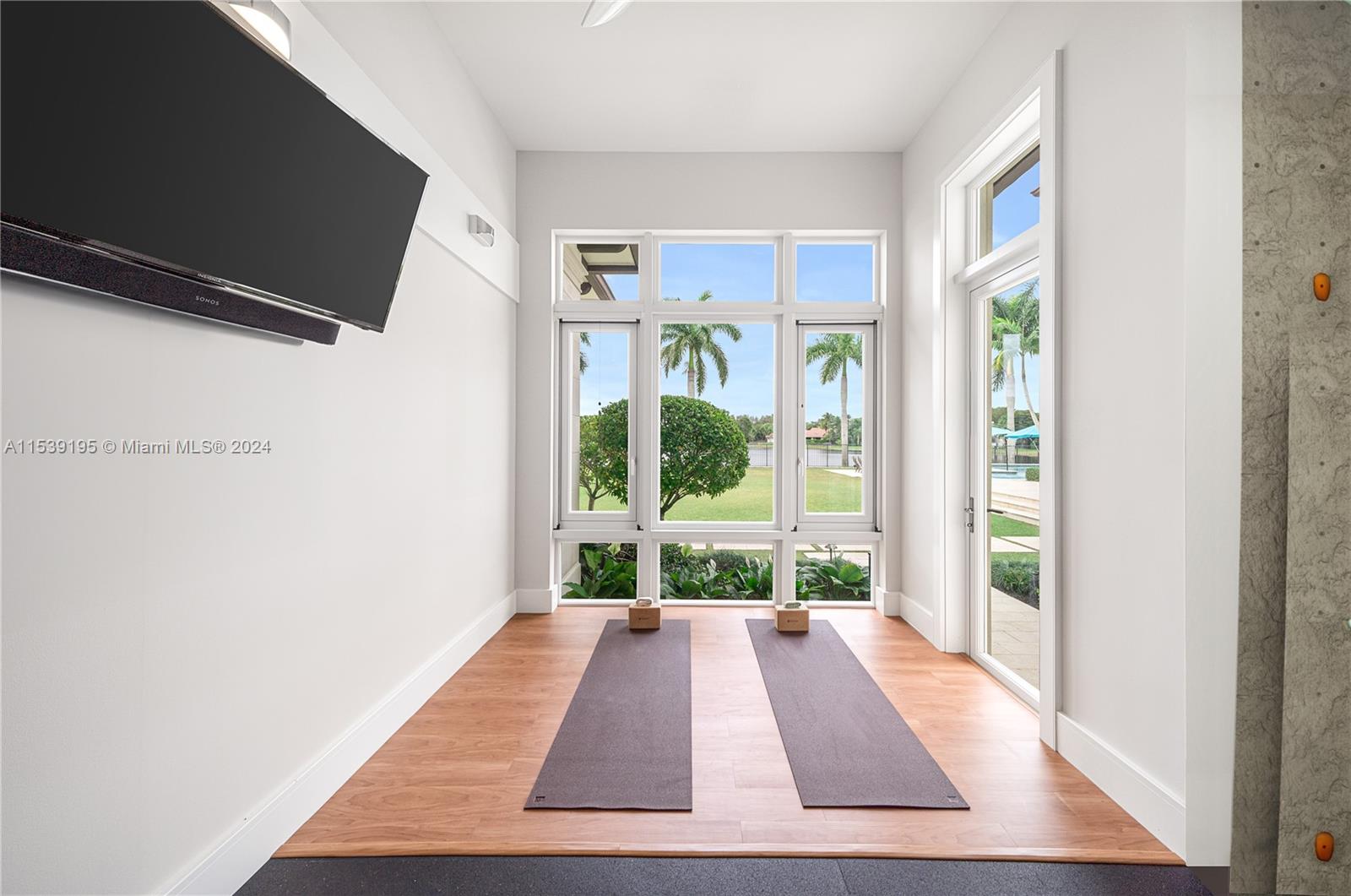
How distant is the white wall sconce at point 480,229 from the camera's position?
3.09 meters

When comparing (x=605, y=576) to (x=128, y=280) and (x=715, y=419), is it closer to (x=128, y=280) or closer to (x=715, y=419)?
(x=715, y=419)

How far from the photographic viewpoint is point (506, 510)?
3.88 metres

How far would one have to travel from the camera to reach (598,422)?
4.23m

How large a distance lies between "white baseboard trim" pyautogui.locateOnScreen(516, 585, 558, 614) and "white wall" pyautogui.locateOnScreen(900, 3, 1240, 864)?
2885mm

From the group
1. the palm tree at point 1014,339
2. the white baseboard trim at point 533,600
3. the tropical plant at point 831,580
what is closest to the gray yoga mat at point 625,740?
the white baseboard trim at point 533,600

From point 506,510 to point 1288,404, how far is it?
3506 millimetres

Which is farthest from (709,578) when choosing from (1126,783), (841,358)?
(1126,783)

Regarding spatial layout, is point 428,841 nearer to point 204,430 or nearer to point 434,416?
point 204,430

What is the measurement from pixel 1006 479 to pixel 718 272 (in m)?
2.22

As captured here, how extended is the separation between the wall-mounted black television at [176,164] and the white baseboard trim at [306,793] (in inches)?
51.7

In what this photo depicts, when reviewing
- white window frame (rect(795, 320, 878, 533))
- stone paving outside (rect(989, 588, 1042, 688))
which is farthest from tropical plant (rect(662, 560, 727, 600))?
stone paving outside (rect(989, 588, 1042, 688))

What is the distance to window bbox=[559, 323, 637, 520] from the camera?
421 cm

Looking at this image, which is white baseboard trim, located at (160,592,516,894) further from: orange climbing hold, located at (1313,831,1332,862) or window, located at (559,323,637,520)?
orange climbing hold, located at (1313,831,1332,862)

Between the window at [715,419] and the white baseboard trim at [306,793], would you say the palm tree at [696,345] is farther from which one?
the white baseboard trim at [306,793]
